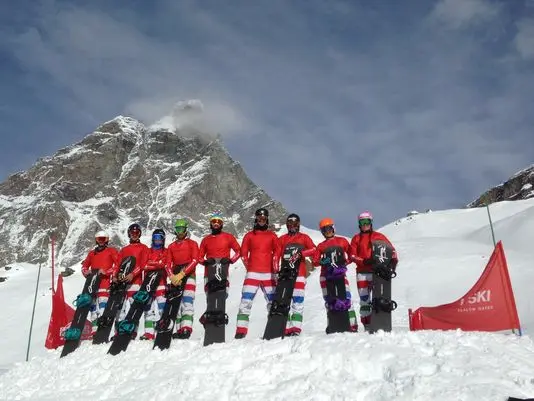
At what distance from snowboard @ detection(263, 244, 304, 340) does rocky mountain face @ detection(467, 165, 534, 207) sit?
2120 inches

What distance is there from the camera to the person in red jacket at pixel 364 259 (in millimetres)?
8898

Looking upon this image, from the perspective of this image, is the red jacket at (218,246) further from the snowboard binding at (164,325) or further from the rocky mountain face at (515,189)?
the rocky mountain face at (515,189)

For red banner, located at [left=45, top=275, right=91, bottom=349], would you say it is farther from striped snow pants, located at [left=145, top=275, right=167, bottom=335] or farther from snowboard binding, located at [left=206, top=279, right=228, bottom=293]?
snowboard binding, located at [left=206, top=279, right=228, bottom=293]

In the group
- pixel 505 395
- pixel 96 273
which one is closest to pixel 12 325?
pixel 96 273

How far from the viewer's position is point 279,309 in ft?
27.6

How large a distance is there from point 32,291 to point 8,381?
138 feet

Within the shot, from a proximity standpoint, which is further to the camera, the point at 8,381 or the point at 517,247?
the point at 517,247

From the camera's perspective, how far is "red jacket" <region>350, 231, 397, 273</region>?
9102mm

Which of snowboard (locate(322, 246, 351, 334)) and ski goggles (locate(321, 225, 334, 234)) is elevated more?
ski goggles (locate(321, 225, 334, 234))

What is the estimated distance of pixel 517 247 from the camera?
27203 mm

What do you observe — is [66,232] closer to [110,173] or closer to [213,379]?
[110,173]

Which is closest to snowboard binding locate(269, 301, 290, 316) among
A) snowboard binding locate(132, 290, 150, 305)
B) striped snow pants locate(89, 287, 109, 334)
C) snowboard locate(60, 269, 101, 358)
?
snowboard binding locate(132, 290, 150, 305)

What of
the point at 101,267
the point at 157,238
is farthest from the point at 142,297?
the point at 101,267

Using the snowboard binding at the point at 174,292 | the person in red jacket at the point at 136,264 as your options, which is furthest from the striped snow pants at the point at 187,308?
the person in red jacket at the point at 136,264
